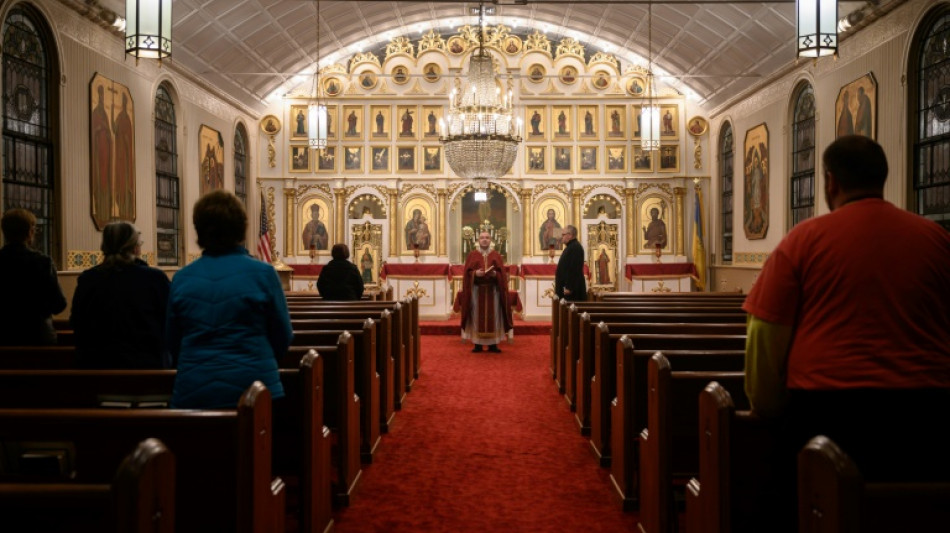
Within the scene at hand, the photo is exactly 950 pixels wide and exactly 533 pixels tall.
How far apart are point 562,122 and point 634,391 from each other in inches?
592

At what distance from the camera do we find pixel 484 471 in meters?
5.59

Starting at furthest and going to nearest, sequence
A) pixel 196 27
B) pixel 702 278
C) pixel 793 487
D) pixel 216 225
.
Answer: pixel 702 278 < pixel 196 27 < pixel 216 225 < pixel 793 487

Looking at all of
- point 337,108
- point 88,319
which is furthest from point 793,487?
point 337,108

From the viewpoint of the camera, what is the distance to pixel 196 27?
1327 cm

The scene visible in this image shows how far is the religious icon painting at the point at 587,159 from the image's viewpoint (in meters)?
19.1

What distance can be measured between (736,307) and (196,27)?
10.0 m

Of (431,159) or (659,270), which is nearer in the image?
(659,270)

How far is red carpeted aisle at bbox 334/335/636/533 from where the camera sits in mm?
4605

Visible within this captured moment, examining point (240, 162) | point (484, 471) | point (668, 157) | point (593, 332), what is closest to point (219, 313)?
point (484, 471)

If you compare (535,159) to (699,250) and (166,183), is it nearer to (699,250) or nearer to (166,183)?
(699,250)

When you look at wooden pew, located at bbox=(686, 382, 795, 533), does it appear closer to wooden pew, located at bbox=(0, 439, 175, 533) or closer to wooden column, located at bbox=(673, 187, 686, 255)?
wooden pew, located at bbox=(0, 439, 175, 533)

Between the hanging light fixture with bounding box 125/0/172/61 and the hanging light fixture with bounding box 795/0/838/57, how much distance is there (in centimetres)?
594

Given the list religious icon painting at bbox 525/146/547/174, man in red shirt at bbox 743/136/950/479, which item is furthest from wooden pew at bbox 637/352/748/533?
religious icon painting at bbox 525/146/547/174

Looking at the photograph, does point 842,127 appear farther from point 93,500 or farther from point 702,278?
point 93,500
